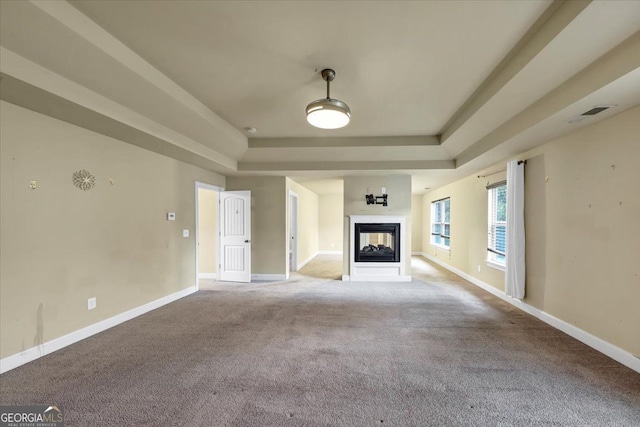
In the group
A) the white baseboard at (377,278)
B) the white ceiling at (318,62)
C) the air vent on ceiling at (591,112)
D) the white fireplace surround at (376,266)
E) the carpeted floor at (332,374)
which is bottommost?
the carpeted floor at (332,374)

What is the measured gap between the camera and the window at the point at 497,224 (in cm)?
449

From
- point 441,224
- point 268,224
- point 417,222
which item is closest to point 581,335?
point 268,224

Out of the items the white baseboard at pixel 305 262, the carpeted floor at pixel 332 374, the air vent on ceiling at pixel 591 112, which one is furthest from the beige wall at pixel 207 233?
the air vent on ceiling at pixel 591 112

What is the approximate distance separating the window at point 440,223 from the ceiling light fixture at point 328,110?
230 inches

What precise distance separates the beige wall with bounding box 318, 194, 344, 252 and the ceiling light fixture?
7.29 meters

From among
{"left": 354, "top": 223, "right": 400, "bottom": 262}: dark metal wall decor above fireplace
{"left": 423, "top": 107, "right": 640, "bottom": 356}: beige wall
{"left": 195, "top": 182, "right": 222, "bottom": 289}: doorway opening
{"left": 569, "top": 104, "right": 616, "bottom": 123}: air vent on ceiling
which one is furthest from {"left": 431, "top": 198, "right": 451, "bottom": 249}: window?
{"left": 195, "top": 182, "right": 222, "bottom": 289}: doorway opening

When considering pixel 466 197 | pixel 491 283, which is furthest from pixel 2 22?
pixel 466 197

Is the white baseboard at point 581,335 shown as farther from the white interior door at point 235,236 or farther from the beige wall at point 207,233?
the beige wall at point 207,233

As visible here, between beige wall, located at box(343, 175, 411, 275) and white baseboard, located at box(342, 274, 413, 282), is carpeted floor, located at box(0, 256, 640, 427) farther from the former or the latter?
beige wall, located at box(343, 175, 411, 275)

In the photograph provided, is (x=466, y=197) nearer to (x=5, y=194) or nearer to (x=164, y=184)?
(x=164, y=184)

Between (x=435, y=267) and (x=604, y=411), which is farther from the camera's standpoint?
(x=435, y=267)

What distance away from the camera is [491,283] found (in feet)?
15.5

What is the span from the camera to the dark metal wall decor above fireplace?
562 centimetres

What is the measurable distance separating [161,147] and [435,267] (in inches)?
274
